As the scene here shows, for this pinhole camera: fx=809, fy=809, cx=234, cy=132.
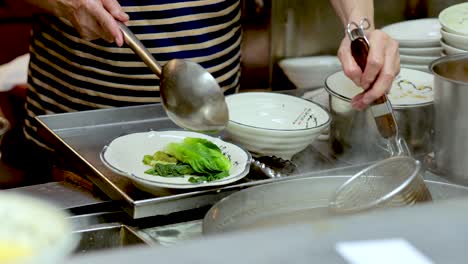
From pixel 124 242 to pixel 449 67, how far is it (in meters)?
0.77

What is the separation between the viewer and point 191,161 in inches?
58.1

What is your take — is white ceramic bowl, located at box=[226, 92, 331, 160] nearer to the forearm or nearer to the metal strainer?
the forearm

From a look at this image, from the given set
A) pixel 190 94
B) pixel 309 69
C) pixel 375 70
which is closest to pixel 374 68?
pixel 375 70

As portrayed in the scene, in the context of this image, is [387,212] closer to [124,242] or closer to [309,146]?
[124,242]

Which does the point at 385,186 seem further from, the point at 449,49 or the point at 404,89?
the point at 449,49

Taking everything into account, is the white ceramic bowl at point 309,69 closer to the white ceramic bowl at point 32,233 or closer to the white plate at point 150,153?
the white plate at point 150,153

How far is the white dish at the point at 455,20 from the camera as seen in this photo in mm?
1939

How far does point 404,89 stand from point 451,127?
31 centimetres

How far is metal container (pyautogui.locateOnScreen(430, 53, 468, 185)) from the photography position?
1501mm

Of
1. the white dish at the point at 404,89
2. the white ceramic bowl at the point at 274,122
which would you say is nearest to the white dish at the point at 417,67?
the white dish at the point at 404,89

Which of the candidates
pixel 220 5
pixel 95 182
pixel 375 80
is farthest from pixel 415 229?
pixel 220 5

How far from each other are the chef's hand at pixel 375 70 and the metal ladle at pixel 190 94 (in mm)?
291

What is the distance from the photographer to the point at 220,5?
2.04 metres

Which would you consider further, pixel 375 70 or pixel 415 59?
pixel 415 59
